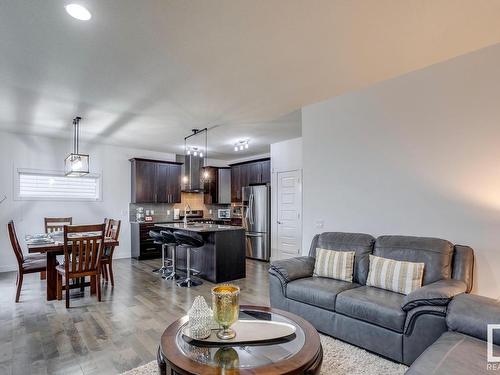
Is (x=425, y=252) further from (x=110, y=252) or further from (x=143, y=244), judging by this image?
(x=143, y=244)

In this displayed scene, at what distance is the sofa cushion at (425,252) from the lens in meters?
2.67

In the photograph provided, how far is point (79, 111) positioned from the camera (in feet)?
14.4


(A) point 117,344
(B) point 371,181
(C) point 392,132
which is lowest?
(A) point 117,344

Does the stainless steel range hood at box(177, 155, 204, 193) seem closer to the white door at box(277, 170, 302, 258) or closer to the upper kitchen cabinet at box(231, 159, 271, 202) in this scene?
the upper kitchen cabinet at box(231, 159, 271, 202)

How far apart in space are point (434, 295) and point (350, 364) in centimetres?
85

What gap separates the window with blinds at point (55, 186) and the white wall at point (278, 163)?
13.5 feet

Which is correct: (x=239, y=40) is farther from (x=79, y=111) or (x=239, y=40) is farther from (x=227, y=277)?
(x=227, y=277)

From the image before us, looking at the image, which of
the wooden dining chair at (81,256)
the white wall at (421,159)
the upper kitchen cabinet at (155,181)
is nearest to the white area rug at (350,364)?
the white wall at (421,159)

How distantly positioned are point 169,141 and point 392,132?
4.72 meters

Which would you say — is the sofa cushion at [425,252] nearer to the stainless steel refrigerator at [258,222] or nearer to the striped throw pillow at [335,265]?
the striped throw pillow at [335,265]

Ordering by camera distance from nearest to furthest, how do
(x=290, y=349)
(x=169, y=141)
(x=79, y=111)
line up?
1. (x=290, y=349)
2. (x=79, y=111)
3. (x=169, y=141)

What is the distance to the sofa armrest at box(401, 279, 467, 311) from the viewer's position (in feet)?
7.07

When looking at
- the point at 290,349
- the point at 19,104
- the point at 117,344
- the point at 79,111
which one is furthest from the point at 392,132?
the point at 19,104

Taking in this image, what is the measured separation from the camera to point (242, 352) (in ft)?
5.46
